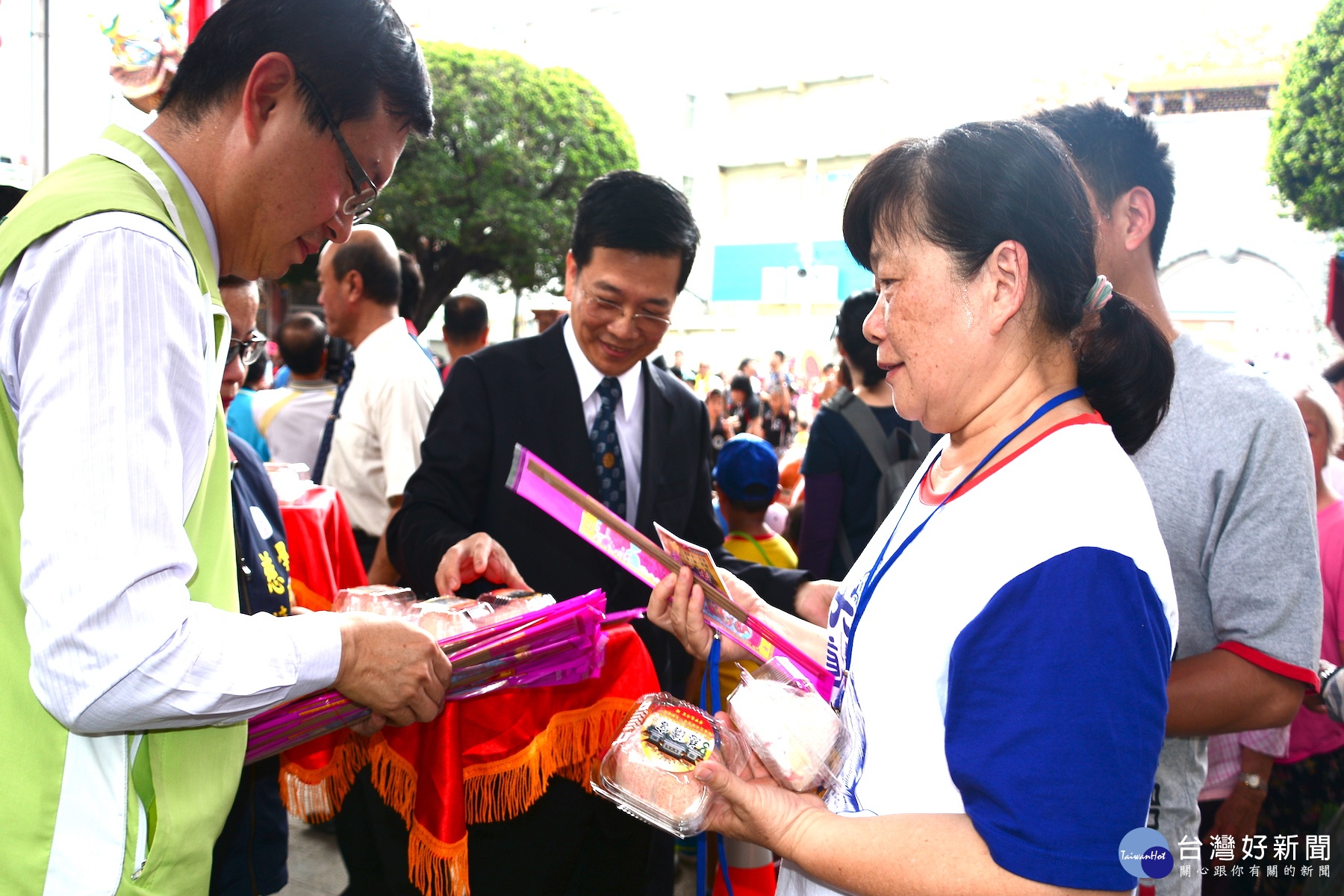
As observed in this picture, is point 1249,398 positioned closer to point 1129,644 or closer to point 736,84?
point 1129,644

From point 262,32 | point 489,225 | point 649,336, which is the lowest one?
point 489,225

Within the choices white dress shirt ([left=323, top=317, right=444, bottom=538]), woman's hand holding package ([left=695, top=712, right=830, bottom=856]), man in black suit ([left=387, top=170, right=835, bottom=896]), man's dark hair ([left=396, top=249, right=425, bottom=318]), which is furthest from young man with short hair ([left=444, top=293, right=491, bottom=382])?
woman's hand holding package ([left=695, top=712, right=830, bottom=856])

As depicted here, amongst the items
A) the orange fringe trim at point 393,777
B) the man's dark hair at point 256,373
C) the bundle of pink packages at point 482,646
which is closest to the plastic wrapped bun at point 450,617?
the bundle of pink packages at point 482,646

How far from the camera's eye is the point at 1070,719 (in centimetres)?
92

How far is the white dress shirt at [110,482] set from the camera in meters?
0.98

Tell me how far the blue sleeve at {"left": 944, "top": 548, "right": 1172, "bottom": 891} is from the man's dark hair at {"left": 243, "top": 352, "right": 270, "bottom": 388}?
515cm

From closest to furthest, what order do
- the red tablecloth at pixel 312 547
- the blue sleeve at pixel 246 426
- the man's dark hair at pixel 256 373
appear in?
the red tablecloth at pixel 312 547, the blue sleeve at pixel 246 426, the man's dark hair at pixel 256 373

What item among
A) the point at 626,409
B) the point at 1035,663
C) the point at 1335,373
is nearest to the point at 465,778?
the point at 626,409

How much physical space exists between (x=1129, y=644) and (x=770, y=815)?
0.50 metres

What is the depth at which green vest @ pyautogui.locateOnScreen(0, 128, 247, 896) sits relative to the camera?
3.52 ft

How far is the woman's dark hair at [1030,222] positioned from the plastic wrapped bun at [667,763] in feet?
2.46

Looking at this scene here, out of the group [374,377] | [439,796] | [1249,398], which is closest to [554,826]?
[439,796]

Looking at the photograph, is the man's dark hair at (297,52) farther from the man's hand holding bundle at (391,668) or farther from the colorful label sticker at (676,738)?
the colorful label sticker at (676,738)

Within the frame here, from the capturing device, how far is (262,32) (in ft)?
4.06
